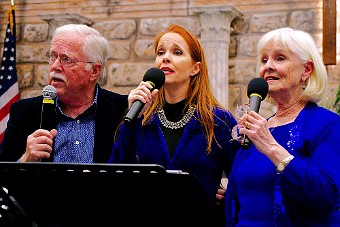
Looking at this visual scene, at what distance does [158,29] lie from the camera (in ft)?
24.1

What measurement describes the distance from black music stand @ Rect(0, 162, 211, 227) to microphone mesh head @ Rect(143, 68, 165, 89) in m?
0.76

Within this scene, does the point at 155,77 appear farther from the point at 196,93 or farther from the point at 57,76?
the point at 57,76

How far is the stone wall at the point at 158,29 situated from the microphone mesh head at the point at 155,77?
3725 millimetres

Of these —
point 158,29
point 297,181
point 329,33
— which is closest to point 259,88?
point 297,181

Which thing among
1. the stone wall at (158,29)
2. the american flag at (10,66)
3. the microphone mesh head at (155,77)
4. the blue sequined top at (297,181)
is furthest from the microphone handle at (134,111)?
the american flag at (10,66)

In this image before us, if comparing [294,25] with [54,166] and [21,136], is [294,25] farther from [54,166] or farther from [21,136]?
[54,166]

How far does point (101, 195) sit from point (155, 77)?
0.79 m

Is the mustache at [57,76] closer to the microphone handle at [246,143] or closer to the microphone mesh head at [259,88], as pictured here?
the microphone mesh head at [259,88]

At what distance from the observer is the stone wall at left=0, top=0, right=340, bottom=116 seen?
6.88m

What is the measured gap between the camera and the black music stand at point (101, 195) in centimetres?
203

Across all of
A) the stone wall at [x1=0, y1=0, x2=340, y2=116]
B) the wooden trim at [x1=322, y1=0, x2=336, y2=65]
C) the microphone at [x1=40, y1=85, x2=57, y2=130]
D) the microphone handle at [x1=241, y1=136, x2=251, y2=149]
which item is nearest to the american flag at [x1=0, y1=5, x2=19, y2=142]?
the stone wall at [x1=0, y1=0, x2=340, y2=116]

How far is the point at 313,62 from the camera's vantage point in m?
2.78

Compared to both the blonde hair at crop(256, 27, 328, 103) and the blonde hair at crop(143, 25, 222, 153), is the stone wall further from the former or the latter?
the blonde hair at crop(256, 27, 328, 103)

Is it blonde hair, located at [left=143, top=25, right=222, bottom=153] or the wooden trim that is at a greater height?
the wooden trim
